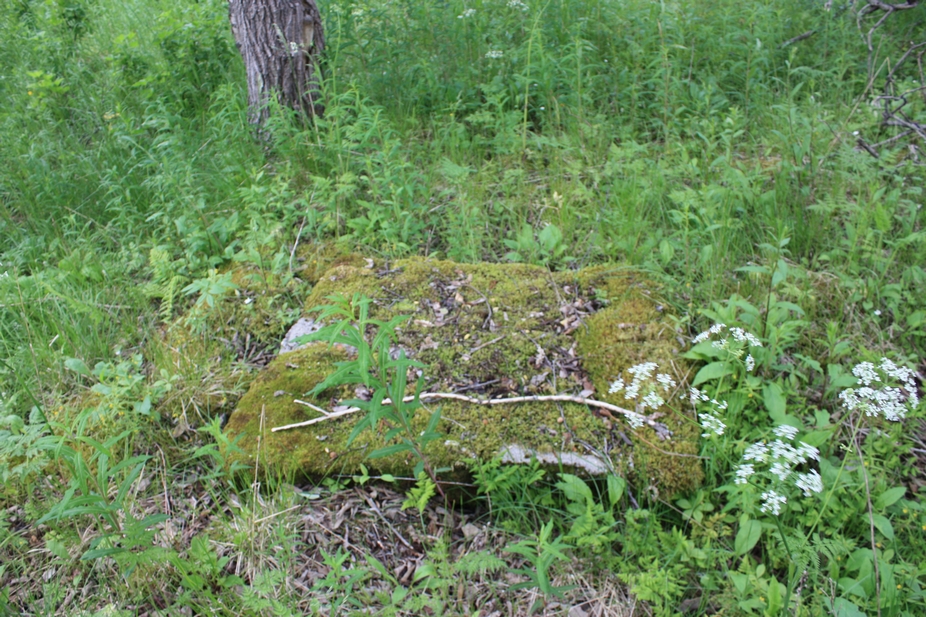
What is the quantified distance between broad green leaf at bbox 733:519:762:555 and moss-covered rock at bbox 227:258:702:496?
23cm

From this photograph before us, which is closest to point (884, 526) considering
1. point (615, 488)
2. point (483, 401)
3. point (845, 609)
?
point (845, 609)

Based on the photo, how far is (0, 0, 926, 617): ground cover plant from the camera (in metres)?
2.06

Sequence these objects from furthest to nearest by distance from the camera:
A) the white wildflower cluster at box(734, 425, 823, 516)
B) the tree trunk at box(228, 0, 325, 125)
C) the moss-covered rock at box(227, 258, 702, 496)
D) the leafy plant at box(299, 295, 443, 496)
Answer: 1. the tree trunk at box(228, 0, 325, 125)
2. the moss-covered rock at box(227, 258, 702, 496)
3. the leafy plant at box(299, 295, 443, 496)
4. the white wildflower cluster at box(734, 425, 823, 516)

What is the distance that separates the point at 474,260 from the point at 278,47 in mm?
2367

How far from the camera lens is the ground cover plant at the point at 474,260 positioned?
81.1 inches

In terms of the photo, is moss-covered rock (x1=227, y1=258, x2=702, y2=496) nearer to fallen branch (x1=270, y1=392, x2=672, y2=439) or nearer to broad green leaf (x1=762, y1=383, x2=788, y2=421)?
fallen branch (x1=270, y1=392, x2=672, y2=439)

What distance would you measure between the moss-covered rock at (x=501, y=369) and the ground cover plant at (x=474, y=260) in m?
0.10

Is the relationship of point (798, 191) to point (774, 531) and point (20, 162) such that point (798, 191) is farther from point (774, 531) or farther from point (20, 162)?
point (20, 162)

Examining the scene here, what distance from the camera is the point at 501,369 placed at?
270 cm

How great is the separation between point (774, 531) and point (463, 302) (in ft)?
5.54

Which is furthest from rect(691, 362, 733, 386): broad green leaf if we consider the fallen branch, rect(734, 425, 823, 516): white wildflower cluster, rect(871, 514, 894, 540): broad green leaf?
rect(871, 514, 894, 540): broad green leaf

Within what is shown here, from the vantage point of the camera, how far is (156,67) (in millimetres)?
4945

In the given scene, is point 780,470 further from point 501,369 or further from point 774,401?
point 501,369

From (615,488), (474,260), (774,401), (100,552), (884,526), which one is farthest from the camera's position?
(474,260)
